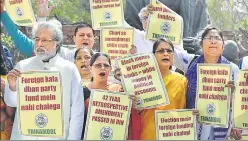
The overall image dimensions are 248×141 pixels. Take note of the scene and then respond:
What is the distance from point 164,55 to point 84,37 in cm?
133

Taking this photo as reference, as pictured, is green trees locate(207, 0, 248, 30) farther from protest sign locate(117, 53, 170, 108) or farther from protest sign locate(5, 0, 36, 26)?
protest sign locate(117, 53, 170, 108)

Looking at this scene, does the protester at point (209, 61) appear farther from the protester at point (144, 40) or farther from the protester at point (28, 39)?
the protester at point (28, 39)

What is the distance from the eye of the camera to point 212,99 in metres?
5.79

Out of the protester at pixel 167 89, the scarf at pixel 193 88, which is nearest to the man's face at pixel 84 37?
the protester at pixel 167 89

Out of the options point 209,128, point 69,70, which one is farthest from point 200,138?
point 69,70

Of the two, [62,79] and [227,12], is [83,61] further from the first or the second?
[227,12]

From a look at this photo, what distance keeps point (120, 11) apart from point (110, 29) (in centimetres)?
36

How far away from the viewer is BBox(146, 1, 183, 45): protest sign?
6.79m

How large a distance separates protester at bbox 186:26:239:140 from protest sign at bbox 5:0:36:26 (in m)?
2.19

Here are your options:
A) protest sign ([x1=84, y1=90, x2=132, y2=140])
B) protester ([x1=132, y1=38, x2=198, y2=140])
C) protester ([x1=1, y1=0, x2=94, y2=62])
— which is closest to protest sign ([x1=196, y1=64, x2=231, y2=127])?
protester ([x1=132, y1=38, x2=198, y2=140])

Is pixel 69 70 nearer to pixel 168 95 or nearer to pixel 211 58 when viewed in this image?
pixel 168 95

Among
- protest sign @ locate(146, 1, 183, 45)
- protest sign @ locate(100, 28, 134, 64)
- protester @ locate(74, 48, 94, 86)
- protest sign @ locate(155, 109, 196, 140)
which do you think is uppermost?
protest sign @ locate(146, 1, 183, 45)

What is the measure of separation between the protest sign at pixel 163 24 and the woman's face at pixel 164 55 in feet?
2.84

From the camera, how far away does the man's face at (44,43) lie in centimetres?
556
